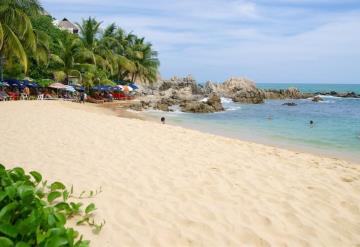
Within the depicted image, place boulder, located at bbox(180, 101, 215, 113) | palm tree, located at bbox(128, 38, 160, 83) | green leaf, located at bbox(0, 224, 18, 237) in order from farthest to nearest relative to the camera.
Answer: palm tree, located at bbox(128, 38, 160, 83), boulder, located at bbox(180, 101, 215, 113), green leaf, located at bbox(0, 224, 18, 237)

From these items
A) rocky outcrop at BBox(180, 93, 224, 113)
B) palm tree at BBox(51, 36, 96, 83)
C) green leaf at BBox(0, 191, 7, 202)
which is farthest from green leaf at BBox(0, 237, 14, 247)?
palm tree at BBox(51, 36, 96, 83)

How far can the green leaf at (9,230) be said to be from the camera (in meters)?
2.70

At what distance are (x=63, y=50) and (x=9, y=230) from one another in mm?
32162

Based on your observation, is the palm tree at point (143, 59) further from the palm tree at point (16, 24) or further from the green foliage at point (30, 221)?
the green foliage at point (30, 221)

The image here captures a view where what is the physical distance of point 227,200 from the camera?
4.78 meters

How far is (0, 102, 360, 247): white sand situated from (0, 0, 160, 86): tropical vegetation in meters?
13.8

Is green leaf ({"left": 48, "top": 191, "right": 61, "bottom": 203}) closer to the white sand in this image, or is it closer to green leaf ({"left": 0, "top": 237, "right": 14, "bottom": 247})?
the white sand

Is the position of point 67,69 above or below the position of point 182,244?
above

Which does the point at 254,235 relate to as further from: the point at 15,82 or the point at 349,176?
the point at 15,82

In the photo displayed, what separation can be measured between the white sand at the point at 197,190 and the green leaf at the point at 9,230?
2.75 feet

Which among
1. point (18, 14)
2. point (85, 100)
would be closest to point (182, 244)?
point (18, 14)

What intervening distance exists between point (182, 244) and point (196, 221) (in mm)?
544

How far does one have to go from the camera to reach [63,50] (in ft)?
107

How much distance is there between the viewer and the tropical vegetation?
20.4 meters
